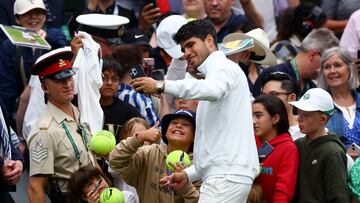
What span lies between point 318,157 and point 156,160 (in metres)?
1.35

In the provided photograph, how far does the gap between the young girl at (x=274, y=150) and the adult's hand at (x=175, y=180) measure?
812 millimetres

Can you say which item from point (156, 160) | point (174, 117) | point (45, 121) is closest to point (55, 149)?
point (45, 121)

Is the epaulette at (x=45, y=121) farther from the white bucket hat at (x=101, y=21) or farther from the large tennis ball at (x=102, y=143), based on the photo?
the white bucket hat at (x=101, y=21)

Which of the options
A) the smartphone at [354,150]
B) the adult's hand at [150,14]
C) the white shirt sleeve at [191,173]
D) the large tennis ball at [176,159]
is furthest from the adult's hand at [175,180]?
the adult's hand at [150,14]

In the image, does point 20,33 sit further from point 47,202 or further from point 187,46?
point 187,46

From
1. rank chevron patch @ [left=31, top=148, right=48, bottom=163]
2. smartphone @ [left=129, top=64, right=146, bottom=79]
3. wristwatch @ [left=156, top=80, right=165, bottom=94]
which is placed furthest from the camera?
smartphone @ [left=129, top=64, right=146, bottom=79]

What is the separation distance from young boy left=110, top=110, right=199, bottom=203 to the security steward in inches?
19.5

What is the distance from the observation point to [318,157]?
9.40 metres

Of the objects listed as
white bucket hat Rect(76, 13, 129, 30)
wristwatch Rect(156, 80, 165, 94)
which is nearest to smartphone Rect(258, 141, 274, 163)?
wristwatch Rect(156, 80, 165, 94)

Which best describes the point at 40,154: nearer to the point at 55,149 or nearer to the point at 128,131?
the point at 55,149

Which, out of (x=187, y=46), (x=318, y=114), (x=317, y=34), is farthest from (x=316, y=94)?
(x=317, y=34)

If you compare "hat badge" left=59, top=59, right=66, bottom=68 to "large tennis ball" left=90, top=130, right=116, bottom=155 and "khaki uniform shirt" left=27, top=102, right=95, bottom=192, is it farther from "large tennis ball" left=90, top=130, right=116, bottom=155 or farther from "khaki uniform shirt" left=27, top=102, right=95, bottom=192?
"large tennis ball" left=90, top=130, right=116, bottom=155

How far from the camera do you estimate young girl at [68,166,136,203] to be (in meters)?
9.51

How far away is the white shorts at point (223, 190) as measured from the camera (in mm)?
8523
